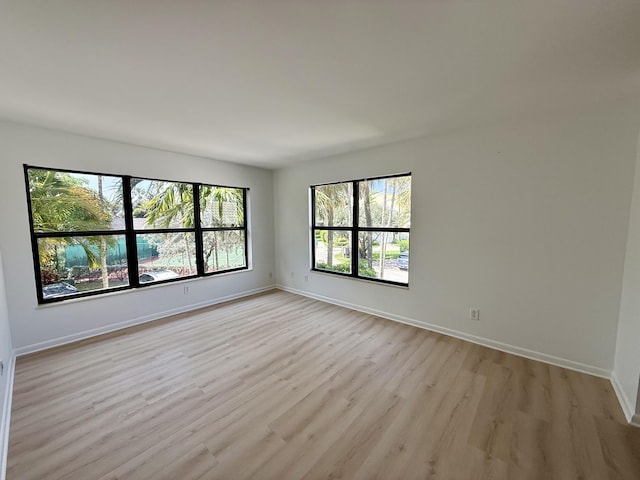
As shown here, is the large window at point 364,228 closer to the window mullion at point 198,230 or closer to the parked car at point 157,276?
the window mullion at point 198,230

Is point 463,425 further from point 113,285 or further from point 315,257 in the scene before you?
point 113,285

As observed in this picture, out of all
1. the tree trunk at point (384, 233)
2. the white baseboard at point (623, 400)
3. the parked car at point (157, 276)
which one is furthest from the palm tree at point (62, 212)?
the white baseboard at point (623, 400)

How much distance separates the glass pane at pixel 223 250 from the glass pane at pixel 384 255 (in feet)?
7.25

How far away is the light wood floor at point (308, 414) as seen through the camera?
1433 millimetres

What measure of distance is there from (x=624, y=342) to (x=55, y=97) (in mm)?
4880

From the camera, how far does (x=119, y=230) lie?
3.26 metres

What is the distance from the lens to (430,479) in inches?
53.1

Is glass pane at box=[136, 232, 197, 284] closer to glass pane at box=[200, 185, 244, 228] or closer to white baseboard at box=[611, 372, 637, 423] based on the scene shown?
glass pane at box=[200, 185, 244, 228]

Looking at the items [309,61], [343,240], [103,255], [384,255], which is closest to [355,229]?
[343,240]

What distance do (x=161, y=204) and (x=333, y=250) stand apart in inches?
105

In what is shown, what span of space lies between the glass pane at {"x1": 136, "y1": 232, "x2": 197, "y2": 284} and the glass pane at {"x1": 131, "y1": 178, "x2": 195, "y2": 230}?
0.17 metres

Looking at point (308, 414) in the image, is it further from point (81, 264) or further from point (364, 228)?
point (81, 264)

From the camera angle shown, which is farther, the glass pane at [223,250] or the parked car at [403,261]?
the glass pane at [223,250]

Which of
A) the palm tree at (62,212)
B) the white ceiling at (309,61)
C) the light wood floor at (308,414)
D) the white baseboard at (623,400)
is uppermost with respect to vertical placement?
the white ceiling at (309,61)
